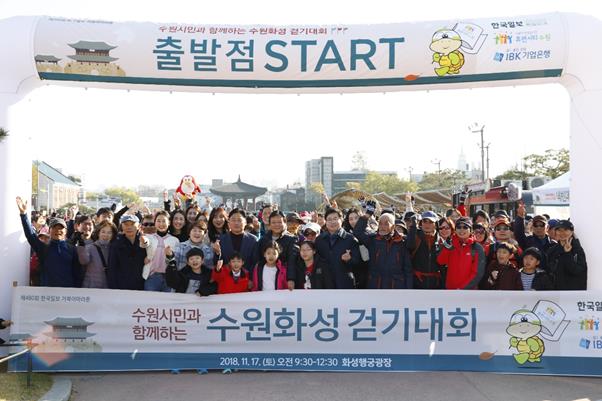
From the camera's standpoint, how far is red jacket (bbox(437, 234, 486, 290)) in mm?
5664

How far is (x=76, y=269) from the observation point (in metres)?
5.75

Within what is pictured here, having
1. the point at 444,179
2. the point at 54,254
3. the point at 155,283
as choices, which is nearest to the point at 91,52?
the point at 54,254

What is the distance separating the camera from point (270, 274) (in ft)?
18.3

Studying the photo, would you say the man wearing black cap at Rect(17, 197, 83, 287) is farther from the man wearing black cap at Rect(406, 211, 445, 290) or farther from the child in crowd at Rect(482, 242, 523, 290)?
the child in crowd at Rect(482, 242, 523, 290)

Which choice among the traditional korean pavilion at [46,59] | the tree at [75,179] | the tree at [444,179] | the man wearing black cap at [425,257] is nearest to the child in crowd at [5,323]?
the traditional korean pavilion at [46,59]

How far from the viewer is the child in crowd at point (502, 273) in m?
5.59

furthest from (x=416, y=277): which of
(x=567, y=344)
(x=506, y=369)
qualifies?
(x=567, y=344)

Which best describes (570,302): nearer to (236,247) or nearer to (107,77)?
(236,247)

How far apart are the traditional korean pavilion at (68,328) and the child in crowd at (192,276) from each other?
0.95 meters

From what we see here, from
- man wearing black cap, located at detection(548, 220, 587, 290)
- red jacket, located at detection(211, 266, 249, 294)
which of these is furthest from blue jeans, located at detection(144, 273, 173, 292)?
man wearing black cap, located at detection(548, 220, 587, 290)

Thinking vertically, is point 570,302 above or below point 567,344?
above

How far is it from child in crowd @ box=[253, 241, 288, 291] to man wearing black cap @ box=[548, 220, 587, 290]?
2853 millimetres

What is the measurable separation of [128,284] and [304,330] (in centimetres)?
189

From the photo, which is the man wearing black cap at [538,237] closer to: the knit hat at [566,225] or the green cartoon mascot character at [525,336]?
the knit hat at [566,225]
